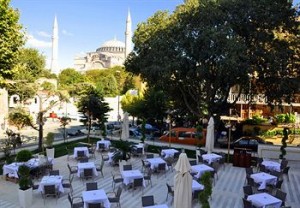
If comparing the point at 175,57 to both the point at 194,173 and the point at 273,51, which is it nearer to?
the point at 273,51

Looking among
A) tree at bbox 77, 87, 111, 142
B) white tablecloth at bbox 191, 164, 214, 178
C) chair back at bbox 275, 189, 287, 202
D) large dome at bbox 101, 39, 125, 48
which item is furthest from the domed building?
chair back at bbox 275, 189, 287, 202

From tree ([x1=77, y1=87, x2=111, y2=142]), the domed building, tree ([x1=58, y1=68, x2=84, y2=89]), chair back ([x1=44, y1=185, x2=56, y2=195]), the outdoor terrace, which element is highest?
the domed building

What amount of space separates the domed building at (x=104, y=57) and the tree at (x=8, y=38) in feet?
442

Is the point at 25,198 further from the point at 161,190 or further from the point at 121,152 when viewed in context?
the point at 121,152

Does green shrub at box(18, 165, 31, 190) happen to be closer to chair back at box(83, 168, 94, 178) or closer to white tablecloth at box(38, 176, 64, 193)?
white tablecloth at box(38, 176, 64, 193)

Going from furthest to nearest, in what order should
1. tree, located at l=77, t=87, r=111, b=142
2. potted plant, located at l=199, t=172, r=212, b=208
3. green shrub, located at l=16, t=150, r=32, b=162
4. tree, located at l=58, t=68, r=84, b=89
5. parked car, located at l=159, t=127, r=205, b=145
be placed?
tree, located at l=58, t=68, r=84, b=89, tree, located at l=77, t=87, r=111, b=142, parked car, located at l=159, t=127, r=205, b=145, green shrub, located at l=16, t=150, r=32, b=162, potted plant, located at l=199, t=172, r=212, b=208

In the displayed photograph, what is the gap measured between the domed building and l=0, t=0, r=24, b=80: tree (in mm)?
134681

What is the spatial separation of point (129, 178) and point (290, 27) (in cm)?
1821

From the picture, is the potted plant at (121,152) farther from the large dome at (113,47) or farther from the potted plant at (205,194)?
the large dome at (113,47)

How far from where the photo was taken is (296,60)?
24.7 meters

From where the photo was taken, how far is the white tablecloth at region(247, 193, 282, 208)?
11.2m

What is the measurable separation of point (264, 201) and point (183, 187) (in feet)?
10.7

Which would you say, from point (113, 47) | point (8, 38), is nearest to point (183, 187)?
point (8, 38)

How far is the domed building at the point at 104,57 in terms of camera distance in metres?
159
